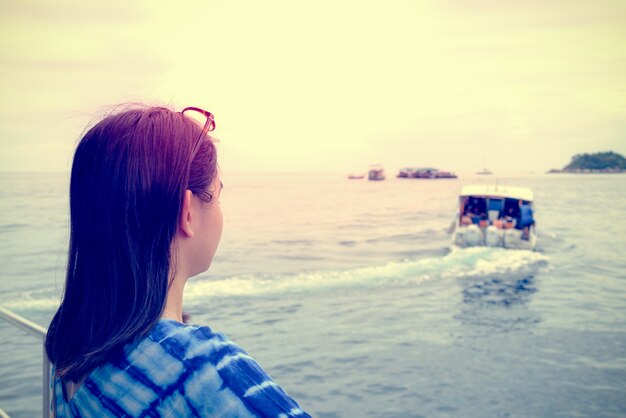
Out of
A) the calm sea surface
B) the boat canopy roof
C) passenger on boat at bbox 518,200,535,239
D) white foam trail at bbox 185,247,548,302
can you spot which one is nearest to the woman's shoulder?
the calm sea surface

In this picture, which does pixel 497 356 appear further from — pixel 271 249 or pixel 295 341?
pixel 271 249

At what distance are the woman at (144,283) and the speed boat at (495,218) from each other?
74.9 feet

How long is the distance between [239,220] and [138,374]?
49.0 metres

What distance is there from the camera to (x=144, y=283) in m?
0.84

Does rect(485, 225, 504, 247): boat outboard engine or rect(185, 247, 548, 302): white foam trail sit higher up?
rect(485, 225, 504, 247): boat outboard engine

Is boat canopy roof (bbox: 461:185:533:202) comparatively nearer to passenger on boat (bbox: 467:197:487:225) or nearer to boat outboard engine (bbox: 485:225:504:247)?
passenger on boat (bbox: 467:197:487:225)

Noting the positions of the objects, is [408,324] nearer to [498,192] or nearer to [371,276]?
[371,276]

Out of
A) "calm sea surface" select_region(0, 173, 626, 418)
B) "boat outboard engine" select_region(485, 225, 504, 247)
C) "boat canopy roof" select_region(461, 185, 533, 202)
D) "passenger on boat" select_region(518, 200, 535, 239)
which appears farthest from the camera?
"boat canopy roof" select_region(461, 185, 533, 202)

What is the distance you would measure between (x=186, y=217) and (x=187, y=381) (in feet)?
0.83

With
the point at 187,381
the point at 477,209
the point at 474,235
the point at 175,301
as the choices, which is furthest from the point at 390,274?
the point at 187,381

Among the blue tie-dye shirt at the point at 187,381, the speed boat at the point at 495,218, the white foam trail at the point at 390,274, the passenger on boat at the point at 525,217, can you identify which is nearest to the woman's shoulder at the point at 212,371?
the blue tie-dye shirt at the point at 187,381

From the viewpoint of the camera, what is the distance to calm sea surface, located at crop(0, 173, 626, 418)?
34.7 ft

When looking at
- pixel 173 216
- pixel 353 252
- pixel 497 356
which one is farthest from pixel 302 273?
pixel 173 216

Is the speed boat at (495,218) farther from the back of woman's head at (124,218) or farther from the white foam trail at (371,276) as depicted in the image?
the back of woman's head at (124,218)
